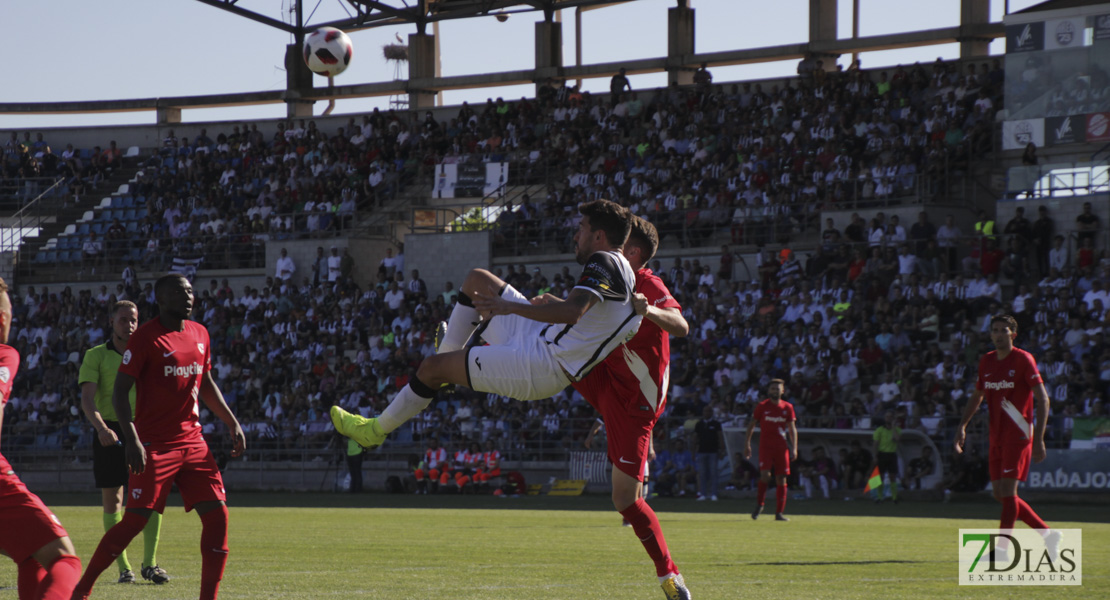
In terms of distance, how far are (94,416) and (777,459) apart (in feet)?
39.2

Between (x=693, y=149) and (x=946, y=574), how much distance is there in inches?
957

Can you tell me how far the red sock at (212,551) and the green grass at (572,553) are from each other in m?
1.01

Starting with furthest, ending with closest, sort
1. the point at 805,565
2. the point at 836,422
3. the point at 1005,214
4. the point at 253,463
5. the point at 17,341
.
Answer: the point at 17,341, the point at 253,463, the point at 1005,214, the point at 836,422, the point at 805,565

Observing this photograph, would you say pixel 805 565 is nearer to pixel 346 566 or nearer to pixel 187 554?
pixel 346 566

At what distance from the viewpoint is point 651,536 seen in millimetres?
8383

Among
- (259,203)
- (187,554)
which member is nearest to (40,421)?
(259,203)

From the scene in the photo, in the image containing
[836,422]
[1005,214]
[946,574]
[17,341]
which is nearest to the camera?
[946,574]

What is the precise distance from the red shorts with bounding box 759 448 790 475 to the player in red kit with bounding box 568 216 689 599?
11.5 metres

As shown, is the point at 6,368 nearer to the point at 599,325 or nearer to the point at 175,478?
the point at 175,478

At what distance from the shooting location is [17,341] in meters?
38.7

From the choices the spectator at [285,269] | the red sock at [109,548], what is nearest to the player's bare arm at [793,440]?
the red sock at [109,548]

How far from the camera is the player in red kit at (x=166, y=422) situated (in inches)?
327

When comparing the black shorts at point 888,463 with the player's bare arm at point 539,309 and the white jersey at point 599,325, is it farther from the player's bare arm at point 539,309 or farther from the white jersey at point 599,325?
the player's bare arm at point 539,309

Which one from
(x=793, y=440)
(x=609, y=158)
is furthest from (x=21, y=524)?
(x=609, y=158)
